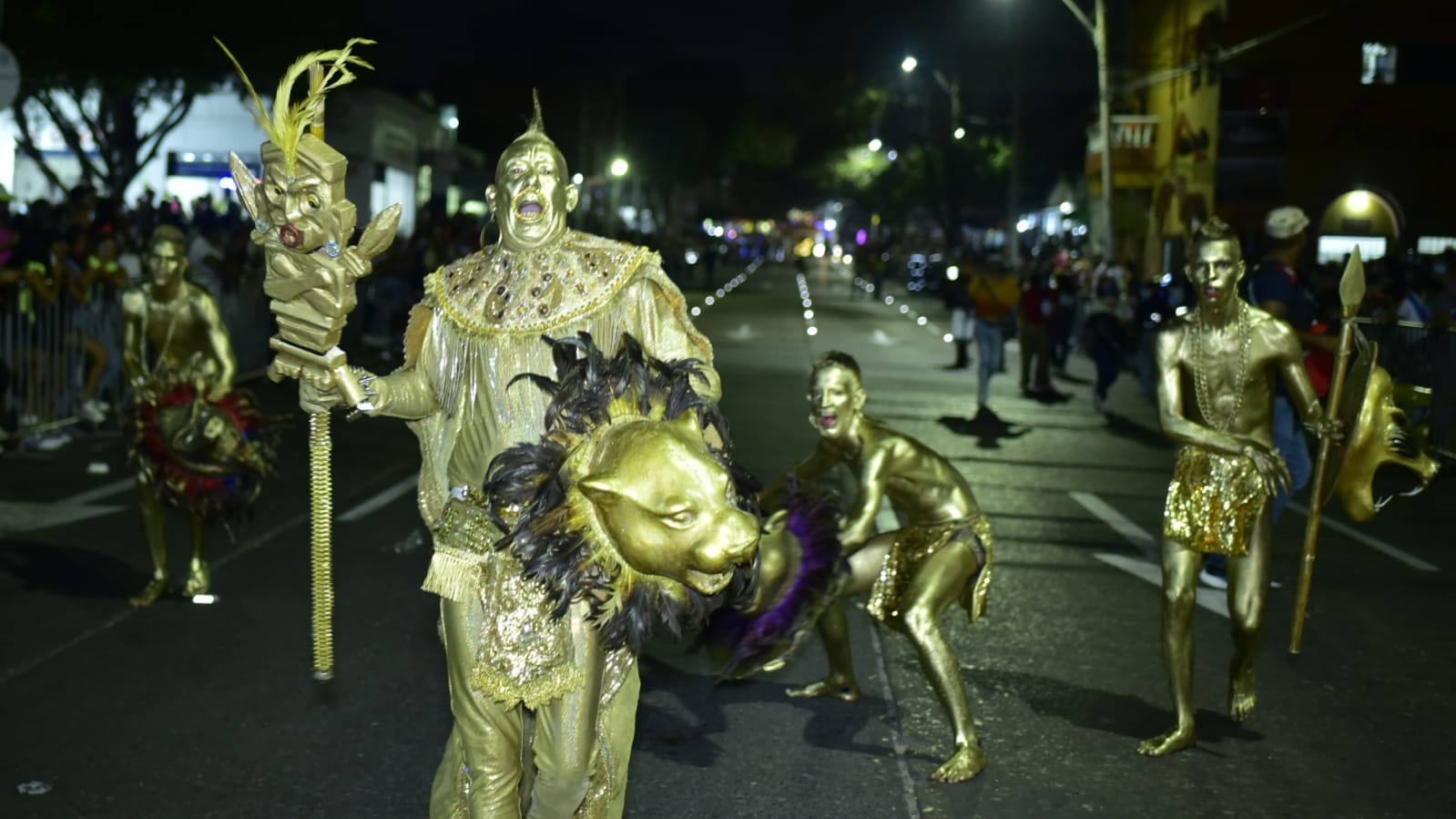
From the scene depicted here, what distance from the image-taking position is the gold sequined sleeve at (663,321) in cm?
436

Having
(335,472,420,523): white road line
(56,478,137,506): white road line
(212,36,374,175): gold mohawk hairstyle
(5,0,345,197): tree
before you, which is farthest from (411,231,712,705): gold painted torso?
(5,0,345,197): tree

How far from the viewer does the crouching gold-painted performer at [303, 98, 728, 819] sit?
4102 millimetres

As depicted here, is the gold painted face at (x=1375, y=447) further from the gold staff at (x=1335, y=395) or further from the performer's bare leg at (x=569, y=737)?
the performer's bare leg at (x=569, y=737)

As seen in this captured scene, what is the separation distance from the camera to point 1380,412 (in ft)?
20.7

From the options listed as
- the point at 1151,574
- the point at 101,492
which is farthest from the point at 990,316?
the point at 101,492

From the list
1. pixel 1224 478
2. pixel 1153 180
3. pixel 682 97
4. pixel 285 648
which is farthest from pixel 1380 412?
pixel 682 97

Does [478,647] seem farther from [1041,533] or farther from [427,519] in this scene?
[1041,533]

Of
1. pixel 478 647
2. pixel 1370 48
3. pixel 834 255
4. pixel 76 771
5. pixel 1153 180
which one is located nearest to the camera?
pixel 478 647

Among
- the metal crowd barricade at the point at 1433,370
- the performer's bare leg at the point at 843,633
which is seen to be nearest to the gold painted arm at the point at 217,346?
the performer's bare leg at the point at 843,633

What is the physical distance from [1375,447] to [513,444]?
11.8 ft

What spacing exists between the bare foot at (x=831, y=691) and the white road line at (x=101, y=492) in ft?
20.3

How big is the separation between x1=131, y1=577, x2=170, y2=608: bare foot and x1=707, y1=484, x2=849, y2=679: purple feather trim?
3.94 metres

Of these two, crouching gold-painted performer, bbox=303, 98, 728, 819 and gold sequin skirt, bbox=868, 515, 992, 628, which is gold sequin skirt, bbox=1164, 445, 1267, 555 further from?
crouching gold-painted performer, bbox=303, 98, 728, 819

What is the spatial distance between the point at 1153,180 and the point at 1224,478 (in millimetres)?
38972
